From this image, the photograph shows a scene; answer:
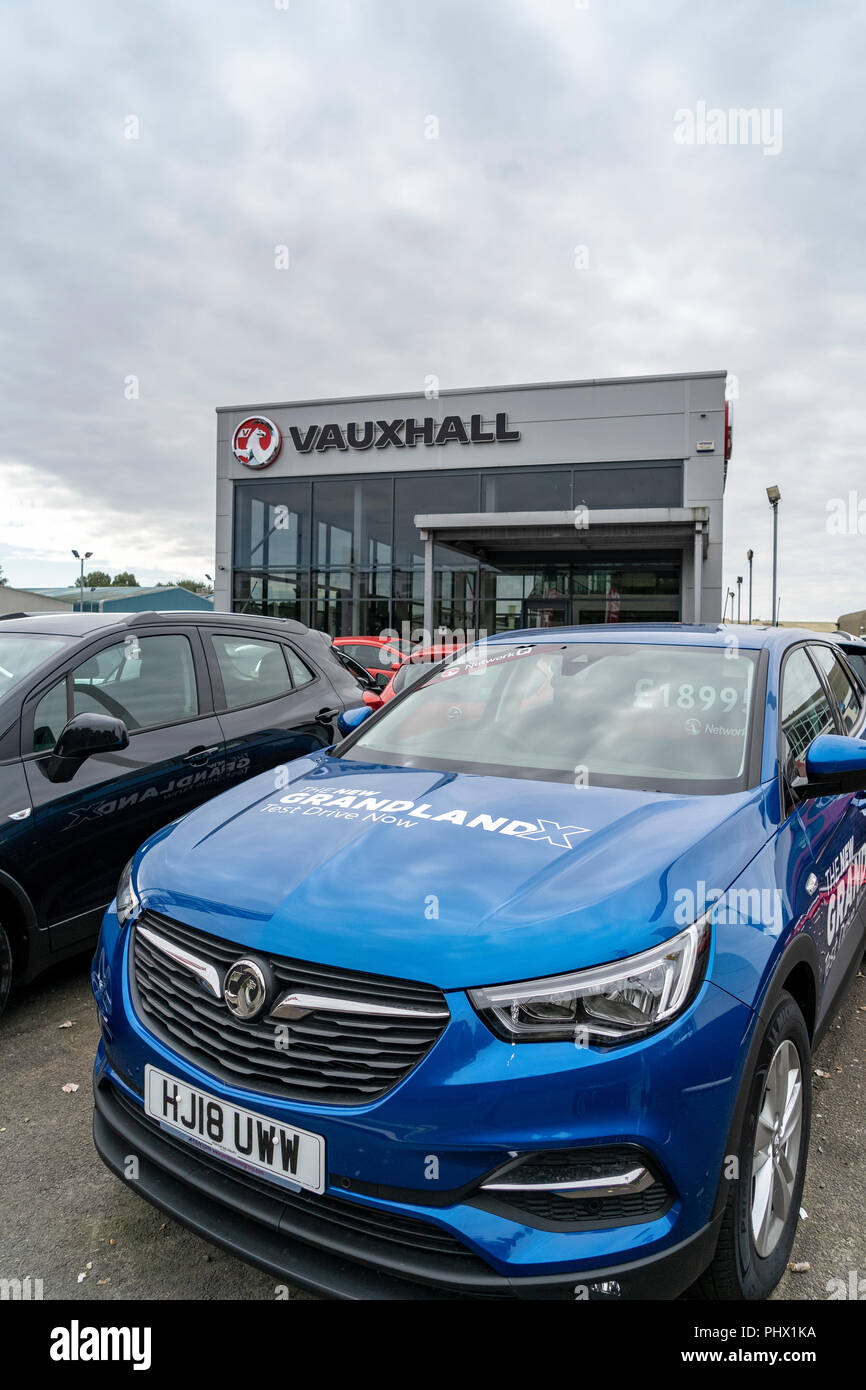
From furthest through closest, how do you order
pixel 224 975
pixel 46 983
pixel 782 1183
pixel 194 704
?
1. pixel 194 704
2. pixel 46 983
3. pixel 782 1183
4. pixel 224 975

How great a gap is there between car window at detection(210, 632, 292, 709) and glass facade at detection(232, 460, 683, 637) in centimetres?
1439

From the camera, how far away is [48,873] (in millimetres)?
3320

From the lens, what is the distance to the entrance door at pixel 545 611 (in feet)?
65.6

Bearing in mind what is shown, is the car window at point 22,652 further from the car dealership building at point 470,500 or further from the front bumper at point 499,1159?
the car dealership building at point 470,500

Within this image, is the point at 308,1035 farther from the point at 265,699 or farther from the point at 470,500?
the point at 470,500

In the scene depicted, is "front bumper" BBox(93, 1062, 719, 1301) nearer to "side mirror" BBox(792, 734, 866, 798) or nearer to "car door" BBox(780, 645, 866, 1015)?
"car door" BBox(780, 645, 866, 1015)

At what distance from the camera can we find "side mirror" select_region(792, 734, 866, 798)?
2.32 metres

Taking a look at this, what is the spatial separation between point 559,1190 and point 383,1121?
0.34 meters

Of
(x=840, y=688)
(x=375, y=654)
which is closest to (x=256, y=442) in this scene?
(x=375, y=654)

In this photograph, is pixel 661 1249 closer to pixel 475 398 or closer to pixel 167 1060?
pixel 167 1060

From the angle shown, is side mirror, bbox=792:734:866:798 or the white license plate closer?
the white license plate

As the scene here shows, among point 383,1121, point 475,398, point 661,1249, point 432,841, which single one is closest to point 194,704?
point 432,841

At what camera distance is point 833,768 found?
91.9 inches

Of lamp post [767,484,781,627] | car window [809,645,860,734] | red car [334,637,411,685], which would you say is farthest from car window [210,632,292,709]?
lamp post [767,484,781,627]
